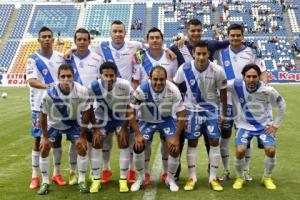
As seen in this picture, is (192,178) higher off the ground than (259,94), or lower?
lower

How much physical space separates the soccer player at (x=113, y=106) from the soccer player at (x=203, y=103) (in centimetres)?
77

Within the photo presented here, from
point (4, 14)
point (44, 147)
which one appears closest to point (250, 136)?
point (44, 147)

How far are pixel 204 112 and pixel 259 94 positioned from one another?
2.53 feet

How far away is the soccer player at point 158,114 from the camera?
6.11 meters

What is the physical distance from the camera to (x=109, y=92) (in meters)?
6.26

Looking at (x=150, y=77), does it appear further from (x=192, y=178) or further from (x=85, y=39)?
(x=192, y=178)

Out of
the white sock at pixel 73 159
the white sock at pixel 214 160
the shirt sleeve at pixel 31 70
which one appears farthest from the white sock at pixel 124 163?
the shirt sleeve at pixel 31 70

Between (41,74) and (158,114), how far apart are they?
1.72m

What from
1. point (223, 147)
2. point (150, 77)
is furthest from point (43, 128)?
point (223, 147)

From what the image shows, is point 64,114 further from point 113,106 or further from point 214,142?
point 214,142

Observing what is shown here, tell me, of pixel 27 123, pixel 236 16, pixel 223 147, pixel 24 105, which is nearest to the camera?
pixel 223 147

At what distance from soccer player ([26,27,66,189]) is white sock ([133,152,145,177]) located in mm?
1089

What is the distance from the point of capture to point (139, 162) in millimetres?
6203

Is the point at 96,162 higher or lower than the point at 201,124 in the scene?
lower
